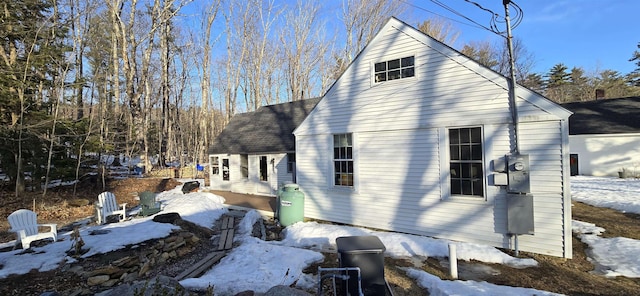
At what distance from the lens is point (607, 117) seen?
18.1 metres

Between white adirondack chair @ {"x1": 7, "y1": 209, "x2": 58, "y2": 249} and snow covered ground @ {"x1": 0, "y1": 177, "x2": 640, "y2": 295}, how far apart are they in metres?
0.69

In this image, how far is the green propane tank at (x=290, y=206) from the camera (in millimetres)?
9352

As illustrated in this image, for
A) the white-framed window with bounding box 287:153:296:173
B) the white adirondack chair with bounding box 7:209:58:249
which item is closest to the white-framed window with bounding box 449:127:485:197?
the white-framed window with bounding box 287:153:296:173

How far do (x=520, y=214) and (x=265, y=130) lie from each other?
484 inches

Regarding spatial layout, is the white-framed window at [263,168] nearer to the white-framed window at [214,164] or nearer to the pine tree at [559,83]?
the white-framed window at [214,164]

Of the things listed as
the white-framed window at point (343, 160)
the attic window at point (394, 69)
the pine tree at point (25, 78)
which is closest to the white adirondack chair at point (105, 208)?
the pine tree at point (25, 78)

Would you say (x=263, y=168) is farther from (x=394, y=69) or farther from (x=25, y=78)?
(x=25, y=78)

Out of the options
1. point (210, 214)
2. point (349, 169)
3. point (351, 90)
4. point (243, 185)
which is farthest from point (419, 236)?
point (243, 185)

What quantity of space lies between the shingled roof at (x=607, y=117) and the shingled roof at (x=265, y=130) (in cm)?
1684

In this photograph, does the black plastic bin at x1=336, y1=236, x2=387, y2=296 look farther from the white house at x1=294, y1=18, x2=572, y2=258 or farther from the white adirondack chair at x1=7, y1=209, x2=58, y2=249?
the white adirondack chair at x1=7, y1=209, x2=58, y2=249

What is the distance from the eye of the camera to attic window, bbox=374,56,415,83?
26.1 feet

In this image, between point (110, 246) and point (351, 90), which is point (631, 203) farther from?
point (110, 246)

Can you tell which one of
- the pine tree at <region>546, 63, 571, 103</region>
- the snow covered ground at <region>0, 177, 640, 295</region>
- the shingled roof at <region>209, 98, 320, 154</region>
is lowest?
the snow covered ground at <region>0, 177, 640, 295</region>

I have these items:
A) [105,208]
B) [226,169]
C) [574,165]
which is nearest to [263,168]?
[226,169]
